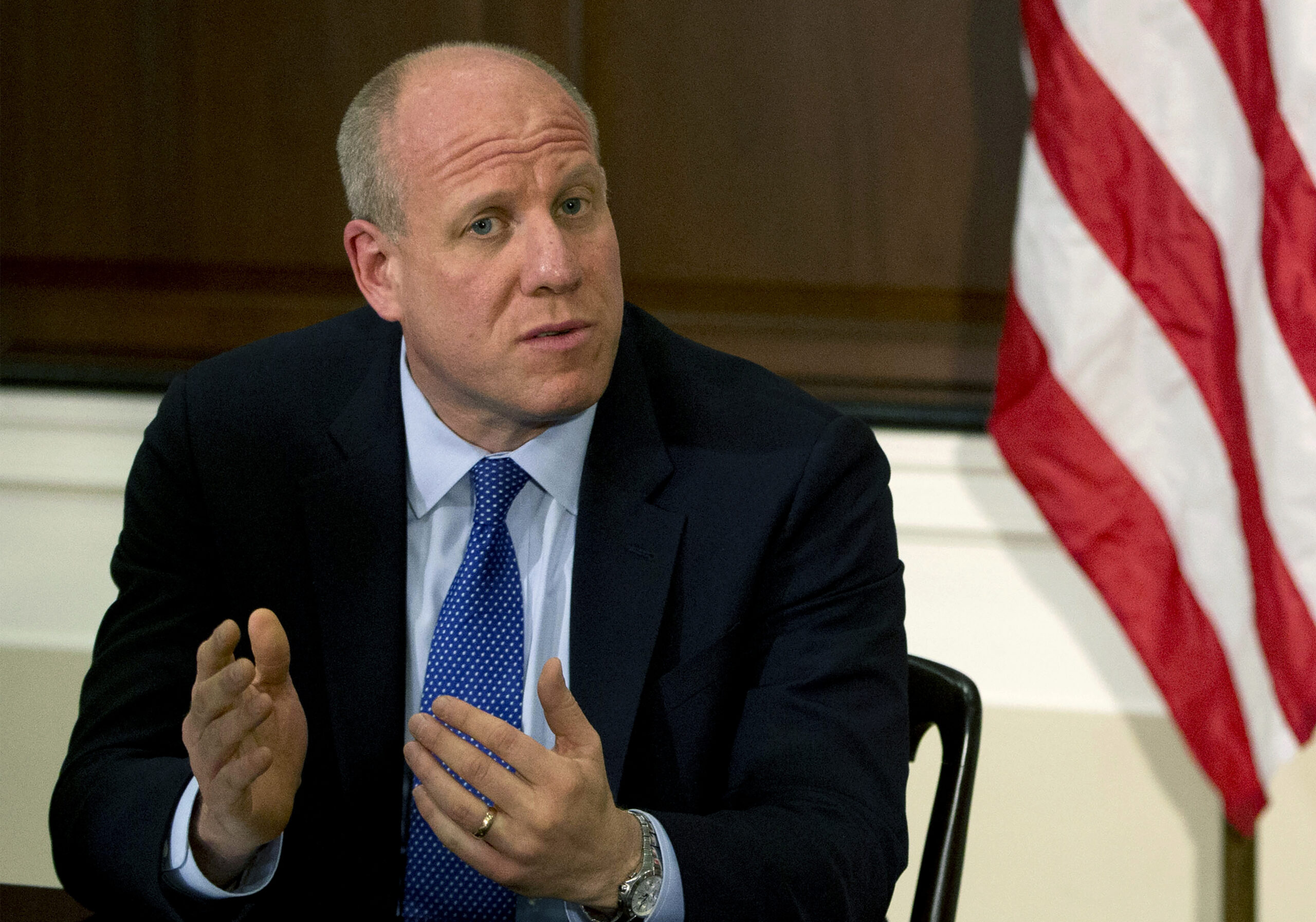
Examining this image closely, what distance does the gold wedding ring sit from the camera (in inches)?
46.2

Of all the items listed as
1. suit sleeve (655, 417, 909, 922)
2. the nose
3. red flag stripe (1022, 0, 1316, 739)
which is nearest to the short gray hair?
the nose

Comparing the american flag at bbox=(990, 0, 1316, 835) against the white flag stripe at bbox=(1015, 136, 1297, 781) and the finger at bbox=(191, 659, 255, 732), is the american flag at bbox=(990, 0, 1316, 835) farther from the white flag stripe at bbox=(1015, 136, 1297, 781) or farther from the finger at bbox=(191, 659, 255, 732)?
the finger at bbox=(191, 659, 255, 732)

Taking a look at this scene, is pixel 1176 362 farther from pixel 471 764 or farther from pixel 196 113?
pixel 196 113

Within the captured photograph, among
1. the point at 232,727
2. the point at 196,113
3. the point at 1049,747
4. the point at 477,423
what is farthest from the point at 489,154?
the point at 1049,747

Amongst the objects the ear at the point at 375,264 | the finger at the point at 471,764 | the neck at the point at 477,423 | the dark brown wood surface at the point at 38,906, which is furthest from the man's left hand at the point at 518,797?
the ear at the point at 375,264

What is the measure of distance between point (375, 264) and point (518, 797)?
0.78 meters

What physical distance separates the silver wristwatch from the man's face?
1.63 ft

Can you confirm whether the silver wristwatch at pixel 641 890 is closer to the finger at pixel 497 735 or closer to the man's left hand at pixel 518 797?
the man's left hand at pixel 518 797

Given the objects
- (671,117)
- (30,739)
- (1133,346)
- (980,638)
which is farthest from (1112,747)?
(30,739)

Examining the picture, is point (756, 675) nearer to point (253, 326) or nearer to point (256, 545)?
point (256, 545)

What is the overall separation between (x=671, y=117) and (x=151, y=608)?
152 cm

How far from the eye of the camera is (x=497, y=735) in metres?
1.16

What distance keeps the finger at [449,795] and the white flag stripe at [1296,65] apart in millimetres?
1649

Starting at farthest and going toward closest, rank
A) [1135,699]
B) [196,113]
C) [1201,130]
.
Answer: [196,113] < [1135,699] < [1201,130]
